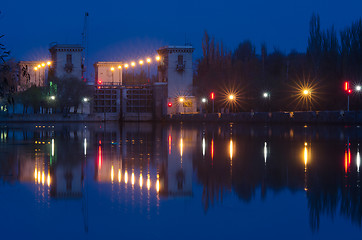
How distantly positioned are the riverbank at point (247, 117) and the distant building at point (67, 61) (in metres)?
12.4

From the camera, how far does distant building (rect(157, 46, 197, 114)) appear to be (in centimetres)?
9094

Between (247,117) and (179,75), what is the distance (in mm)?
33683

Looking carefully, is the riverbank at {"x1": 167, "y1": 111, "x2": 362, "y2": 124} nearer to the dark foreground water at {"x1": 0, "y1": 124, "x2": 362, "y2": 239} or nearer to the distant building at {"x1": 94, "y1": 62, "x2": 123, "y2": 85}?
the dark foreground water at {"x1": 0, "y1": 124, "x2": 362, "y2": 239}

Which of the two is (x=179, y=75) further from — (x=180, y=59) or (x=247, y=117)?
(x=247, y=117)

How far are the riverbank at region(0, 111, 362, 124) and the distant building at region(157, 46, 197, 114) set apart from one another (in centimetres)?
787

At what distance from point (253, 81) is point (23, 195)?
77.9 metres

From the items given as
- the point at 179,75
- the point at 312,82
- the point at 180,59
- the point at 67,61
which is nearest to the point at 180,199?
the point at 312,82

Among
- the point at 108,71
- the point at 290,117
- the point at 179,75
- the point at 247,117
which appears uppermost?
the point at 108,71

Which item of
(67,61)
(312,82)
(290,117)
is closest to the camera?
(290,117)

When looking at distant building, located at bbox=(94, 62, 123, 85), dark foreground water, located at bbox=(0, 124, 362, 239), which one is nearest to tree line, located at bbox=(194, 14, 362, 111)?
distant building, located at bbox=(94, 62, 123, 85)

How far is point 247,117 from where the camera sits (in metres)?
61.3

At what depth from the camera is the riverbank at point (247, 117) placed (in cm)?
4704

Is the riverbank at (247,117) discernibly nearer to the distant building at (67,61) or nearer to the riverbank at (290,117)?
the riverbank at (290,117)

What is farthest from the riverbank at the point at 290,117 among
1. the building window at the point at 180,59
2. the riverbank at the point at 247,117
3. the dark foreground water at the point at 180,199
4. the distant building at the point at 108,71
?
the distant building at the point at 108,71
